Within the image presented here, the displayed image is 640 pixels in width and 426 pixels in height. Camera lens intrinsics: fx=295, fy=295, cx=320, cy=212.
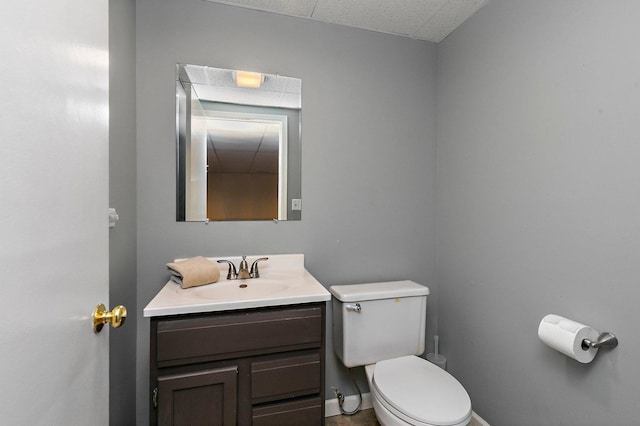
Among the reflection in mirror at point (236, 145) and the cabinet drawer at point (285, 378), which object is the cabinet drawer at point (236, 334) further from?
the reflection in mirror at point (236, 145)

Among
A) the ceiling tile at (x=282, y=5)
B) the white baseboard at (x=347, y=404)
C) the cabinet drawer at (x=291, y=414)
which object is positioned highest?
the ceiling tile at (x=282, y=5)

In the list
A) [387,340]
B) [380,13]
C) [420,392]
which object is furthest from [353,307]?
[380,13]

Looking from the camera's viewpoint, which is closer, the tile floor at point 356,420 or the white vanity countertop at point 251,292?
the white vanity countertop at point 251,292

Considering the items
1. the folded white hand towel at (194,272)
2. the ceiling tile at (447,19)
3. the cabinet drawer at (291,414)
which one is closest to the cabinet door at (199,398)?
the cabinet drawer at (291,414)

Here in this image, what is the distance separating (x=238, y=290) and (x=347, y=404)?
3.38 feet

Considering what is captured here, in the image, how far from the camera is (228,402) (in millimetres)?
1161

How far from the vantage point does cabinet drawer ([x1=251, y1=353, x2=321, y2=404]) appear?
1196 millimetres

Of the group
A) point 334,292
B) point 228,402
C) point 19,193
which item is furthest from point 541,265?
point 19,193

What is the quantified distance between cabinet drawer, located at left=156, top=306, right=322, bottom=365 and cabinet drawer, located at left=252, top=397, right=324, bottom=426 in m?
0.23

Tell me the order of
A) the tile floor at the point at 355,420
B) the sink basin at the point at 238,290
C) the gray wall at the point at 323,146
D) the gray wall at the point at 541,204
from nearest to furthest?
the gray wall at the point at 541,204, the sink basin at the point at 238,290, the gray wall at the point at 323,146, the tile floor at the point at 355,420

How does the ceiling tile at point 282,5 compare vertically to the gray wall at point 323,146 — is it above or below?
above

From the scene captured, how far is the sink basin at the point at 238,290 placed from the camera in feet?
4.34

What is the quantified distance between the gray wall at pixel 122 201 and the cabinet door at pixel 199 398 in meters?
0.30

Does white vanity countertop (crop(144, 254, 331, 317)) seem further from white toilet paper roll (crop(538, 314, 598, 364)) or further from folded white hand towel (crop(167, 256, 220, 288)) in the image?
white toilet paper roll (crop(538, 314, 598, 364))
